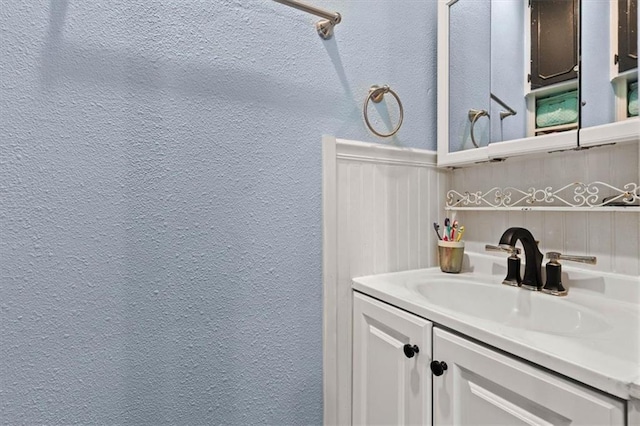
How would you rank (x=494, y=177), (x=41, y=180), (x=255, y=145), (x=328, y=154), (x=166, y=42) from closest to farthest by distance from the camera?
(x=41, y=180)
(x=166, y=42)
(x=255, y=145)
(x=328, y=154)
(x=494, y=177)

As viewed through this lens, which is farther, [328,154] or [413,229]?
[413,229]

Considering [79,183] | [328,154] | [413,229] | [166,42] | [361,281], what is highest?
[166,42]

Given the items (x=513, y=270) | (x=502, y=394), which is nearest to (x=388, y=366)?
(x=502, y=394)

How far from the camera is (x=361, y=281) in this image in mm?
1007

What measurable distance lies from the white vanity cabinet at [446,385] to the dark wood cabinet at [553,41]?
0.73 m

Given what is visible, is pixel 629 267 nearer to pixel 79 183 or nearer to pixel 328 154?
pixel 328 154

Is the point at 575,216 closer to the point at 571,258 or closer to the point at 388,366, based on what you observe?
the point at 571,258

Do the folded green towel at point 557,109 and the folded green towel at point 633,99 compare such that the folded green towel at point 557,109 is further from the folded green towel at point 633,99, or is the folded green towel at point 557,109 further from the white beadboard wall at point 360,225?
the white beadboard wall at point 360,225

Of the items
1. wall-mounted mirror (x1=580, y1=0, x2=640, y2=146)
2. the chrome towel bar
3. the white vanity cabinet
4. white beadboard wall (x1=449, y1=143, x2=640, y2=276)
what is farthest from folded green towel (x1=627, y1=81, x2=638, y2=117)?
the chrome towel bar

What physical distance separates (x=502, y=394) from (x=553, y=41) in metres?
0.88

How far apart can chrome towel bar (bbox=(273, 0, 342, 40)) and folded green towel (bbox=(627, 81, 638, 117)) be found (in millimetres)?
731

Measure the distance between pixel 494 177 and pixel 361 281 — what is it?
572mm

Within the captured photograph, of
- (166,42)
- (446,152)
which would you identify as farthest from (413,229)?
(166,42)

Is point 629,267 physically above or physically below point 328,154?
below
